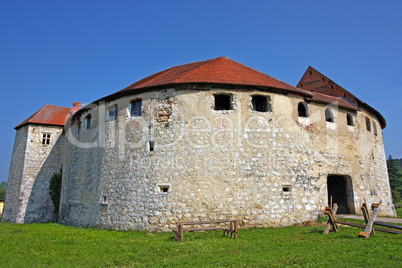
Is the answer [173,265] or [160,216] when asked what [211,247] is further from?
[160,216]

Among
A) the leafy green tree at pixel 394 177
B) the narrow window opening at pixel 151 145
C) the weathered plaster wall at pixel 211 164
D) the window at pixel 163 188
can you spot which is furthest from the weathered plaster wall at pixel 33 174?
the leafy green tree at pixel 394 177

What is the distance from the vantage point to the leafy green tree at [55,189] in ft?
69.3

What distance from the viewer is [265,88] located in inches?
555

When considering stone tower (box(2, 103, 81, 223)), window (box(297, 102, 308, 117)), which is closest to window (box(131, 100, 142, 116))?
window (box(297, 102, 308, 117))

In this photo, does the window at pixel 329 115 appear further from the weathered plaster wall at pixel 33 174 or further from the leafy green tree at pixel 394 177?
the leafy green tree at pixel 394 177

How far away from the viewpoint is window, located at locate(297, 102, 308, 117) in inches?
592

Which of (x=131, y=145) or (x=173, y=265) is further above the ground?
(x=131, y=145)

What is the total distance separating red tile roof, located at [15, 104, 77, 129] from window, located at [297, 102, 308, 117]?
1707cm

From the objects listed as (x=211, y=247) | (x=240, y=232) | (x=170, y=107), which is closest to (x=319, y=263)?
(x=211, y=247)

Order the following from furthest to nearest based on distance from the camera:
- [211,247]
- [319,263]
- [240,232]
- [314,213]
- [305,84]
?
[305,84], [314,213], [240,232], [211,247], [319,263]

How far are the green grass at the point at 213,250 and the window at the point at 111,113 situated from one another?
20.2 feet

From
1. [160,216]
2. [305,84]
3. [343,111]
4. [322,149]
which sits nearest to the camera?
[160,216]

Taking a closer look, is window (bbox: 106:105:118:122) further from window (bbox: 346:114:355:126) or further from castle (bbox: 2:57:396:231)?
window (bbox: 346:114:355:126)

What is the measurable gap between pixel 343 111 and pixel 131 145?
11.2 m
